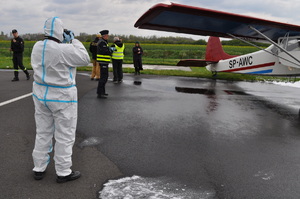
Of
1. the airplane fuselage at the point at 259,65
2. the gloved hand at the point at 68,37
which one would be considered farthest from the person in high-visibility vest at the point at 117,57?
the gloved hand at the point at 68,37

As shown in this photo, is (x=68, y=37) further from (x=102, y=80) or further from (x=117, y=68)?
(x=117, y=68)

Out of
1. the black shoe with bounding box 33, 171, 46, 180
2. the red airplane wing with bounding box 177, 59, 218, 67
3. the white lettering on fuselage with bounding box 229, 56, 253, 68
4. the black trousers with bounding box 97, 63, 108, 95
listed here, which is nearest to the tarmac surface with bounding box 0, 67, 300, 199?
the black shoe with bounding box 33, 171, 46, 180

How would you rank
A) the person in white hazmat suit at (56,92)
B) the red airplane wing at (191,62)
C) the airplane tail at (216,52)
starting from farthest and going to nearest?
the airplane tail at (216,52) → the red airplane wing at (191,62) → the person in white hazmat suit at (56,92)

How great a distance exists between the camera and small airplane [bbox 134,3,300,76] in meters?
6.05

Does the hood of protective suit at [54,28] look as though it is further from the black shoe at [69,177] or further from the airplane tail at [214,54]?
the airplane tail at [214,54]

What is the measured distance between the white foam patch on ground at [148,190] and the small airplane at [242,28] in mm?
3559

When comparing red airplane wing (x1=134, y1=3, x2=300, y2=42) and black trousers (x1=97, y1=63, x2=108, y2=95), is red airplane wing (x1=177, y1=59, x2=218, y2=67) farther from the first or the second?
black trousers (x1=97, y1=63, x2=108, y2=95)

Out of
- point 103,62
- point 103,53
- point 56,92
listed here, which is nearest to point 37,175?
point 56,92

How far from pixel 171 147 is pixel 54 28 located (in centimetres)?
228

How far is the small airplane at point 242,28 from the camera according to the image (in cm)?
605

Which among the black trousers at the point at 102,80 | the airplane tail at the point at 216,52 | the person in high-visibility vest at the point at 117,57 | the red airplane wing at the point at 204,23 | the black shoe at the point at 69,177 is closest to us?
the black shoe at the point at 69,177

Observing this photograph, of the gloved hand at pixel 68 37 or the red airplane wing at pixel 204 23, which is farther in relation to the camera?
→ the red airplane wing at pixel 204 23

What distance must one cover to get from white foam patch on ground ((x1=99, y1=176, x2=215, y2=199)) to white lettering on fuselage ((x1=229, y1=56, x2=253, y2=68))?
9.47m

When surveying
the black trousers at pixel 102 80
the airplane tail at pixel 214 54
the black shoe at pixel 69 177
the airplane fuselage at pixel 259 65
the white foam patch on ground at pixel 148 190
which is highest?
the airplane tail at pixel 214 54
